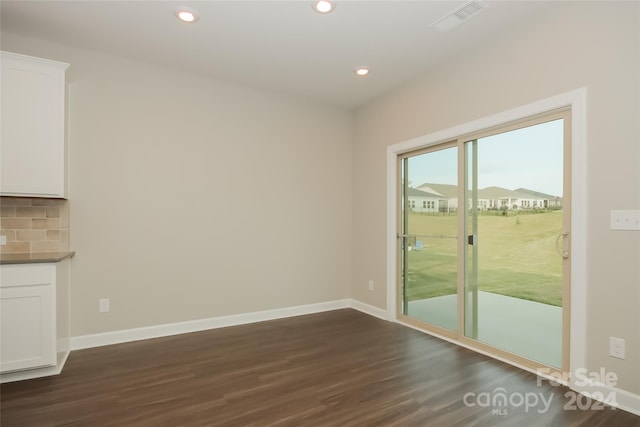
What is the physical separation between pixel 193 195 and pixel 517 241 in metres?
3.32

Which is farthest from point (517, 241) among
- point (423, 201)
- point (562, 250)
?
point (423, 201)

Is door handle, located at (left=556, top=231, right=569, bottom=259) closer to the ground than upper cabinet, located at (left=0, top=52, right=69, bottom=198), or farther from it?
closer to the ground

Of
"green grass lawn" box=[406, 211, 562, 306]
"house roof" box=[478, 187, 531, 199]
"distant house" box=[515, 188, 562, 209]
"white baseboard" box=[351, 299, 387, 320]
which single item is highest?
"house roof" box=[478, 187, 531, 199]

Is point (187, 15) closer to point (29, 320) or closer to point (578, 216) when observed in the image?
point (29, 320)

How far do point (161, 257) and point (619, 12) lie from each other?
435cm

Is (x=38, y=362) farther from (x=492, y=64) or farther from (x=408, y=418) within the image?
(x=492, y=64)

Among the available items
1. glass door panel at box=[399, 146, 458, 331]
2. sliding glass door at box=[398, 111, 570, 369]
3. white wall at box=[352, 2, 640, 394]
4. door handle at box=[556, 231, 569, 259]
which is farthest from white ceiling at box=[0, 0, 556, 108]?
door handle at box=[556, 231, 569, 259]

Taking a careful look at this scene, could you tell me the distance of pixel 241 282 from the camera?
13.1 feet

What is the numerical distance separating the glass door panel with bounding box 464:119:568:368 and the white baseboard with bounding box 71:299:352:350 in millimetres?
1981

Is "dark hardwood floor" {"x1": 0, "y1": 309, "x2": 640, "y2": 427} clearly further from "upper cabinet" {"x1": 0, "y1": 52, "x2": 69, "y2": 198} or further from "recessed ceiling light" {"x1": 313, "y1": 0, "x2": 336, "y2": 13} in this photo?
"recessed ceiling light" {"x1": 313, "y1": 0, "x2": 336, "y2": 13}

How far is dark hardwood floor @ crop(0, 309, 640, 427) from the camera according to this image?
80.9 inches

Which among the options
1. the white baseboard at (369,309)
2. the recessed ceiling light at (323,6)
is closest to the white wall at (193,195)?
the white baseboard at (369,309)

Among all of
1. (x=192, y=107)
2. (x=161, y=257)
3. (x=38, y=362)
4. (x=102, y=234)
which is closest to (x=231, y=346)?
(x=161, y=257)

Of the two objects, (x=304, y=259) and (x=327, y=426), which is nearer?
(x=327, y=426)
